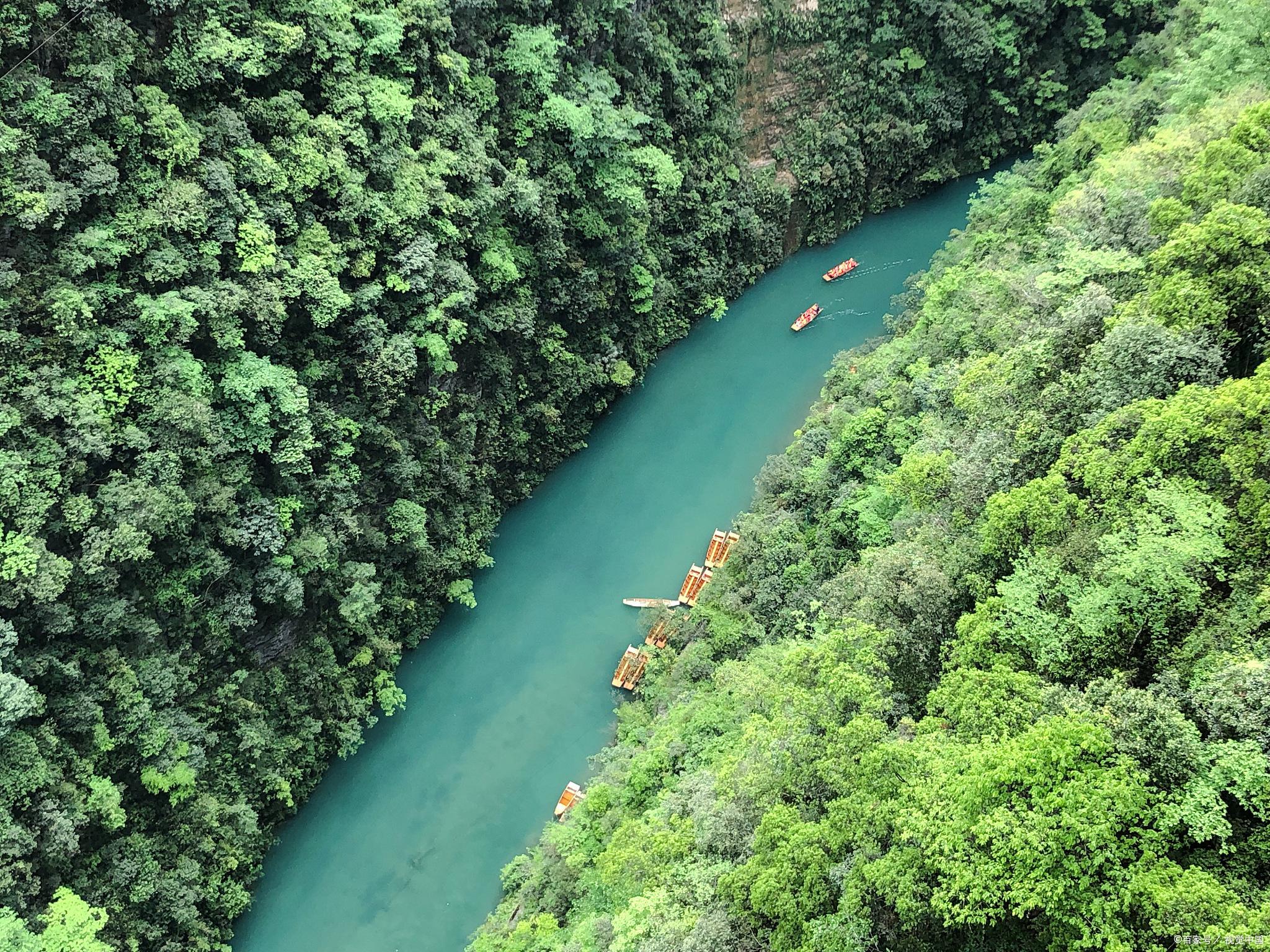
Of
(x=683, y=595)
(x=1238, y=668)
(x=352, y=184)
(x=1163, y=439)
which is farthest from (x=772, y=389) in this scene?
(x=1238, y=668)

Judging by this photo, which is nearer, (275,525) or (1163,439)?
(1163,439)

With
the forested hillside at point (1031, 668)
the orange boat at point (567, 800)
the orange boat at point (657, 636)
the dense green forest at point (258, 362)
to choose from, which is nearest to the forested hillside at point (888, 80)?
the dense green forest at point (258, 362)

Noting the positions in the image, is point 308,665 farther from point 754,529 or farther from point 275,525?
point 754,529

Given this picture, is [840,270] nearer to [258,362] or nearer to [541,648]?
[541,648]

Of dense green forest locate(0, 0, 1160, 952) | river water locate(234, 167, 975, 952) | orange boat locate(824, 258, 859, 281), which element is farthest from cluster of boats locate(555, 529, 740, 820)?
orange boat locate(824, 258, 859, 281)

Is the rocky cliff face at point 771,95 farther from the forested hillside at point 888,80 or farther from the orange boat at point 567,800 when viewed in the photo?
the orange boat at point 567,800

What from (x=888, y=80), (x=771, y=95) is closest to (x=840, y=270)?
(x=771, y=95)
